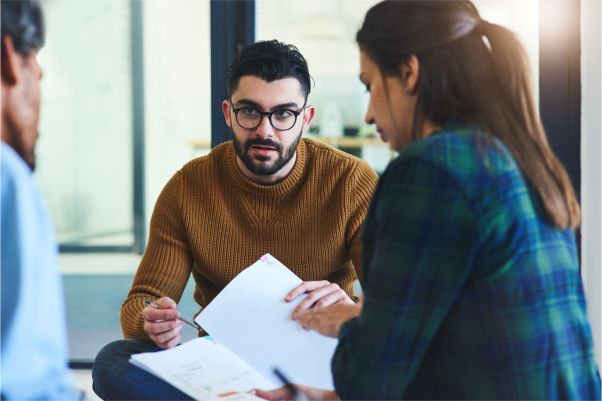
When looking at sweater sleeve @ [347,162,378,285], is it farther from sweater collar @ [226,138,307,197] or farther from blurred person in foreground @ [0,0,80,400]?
blurred person in foreground @ [0,0,80,400]

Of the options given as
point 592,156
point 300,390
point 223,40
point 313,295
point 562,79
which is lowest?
point 300,390

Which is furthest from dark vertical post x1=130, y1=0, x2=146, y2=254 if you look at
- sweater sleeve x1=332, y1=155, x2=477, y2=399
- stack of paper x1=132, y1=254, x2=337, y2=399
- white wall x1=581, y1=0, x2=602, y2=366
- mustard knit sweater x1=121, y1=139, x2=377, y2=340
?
sweater sleeve x1=332, y1=155, x2=477, y2=399

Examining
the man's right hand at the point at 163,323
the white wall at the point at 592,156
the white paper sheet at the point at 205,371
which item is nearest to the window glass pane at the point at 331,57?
the white wall at the point at 592,156

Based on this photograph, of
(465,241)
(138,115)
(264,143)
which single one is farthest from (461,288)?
(138,115)

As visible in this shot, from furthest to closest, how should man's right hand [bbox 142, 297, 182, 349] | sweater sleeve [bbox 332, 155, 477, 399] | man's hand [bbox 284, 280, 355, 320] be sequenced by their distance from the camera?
1. man's right hand [bbox 142, 297, 182, 349]
2. man's hand [bbox 284, 280, 355, 320]
3. sweater sleeve [bbox 332, 155, 477, 399]

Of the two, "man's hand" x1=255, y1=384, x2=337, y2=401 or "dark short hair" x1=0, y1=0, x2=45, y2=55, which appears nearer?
"dark short hair" x1=0, y1=0, x2=45, y2=55

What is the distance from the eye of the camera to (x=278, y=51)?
171 cm

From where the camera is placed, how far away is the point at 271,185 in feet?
5.63

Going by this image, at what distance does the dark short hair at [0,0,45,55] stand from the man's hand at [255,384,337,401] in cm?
67

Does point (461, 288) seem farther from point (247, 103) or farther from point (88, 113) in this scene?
point (88, 113)

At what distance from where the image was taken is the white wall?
88.0 inches

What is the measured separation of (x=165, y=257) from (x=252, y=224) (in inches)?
8.3

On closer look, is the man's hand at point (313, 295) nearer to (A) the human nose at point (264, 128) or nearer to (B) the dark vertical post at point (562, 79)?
(A) the human nose at point (264, 128)

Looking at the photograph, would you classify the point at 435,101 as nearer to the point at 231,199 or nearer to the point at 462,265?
the point at 462,265
